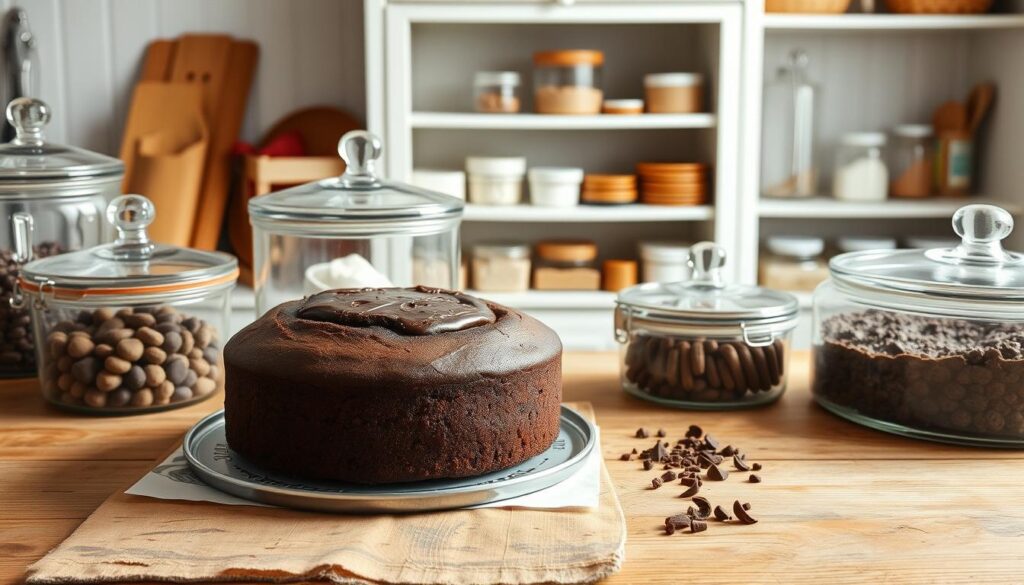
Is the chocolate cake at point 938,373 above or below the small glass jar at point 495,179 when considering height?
below

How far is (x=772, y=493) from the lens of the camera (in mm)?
881

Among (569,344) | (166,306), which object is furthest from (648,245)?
(166,306)

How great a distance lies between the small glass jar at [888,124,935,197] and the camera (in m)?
2.52

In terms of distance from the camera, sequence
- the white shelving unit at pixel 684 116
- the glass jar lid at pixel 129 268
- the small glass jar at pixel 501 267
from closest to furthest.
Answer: the glass jar lid at pixel 129 268, the white shelving unit at pixel 684 116, the small glass jar at pixel 501 267

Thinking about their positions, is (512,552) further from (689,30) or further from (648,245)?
(689,30)

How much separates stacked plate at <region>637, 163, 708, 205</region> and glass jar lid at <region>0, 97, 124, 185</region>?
1.40 meters

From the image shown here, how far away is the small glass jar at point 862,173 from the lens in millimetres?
2490

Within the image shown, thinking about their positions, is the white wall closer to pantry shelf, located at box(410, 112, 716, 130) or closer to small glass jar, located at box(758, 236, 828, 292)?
pantry shelf, located at box(410, 112, 716, 130)

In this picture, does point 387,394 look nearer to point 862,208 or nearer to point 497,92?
point 497,92

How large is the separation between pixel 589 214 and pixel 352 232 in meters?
1.32

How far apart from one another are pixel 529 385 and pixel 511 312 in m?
0.10

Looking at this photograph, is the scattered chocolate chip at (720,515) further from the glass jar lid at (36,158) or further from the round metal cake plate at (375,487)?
the glass jar lid at (36,158)

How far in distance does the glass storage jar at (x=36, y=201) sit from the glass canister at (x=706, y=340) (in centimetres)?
65

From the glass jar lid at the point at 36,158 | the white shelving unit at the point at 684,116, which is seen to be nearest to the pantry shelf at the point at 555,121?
the white shelving unit at the point at 684,116
